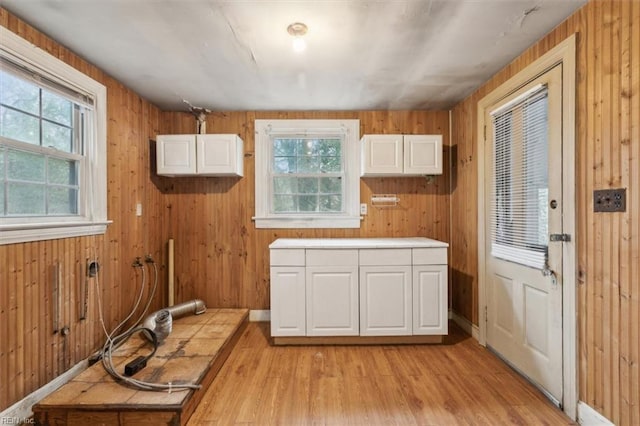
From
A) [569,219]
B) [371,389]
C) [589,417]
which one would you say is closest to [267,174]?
[371,389]

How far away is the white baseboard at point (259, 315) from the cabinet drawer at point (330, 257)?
1.09 m

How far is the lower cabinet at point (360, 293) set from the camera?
8.74 feet

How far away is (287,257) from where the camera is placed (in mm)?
2699

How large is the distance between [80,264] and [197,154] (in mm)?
1434

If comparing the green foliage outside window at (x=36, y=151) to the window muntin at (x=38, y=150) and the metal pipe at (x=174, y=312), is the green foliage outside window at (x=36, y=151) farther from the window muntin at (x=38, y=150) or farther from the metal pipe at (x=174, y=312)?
the metal pipe at (x=174, y=312)

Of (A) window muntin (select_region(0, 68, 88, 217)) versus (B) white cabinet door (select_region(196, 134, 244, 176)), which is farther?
(B) white cabinet door (select_region(196, 134, 244, 176))

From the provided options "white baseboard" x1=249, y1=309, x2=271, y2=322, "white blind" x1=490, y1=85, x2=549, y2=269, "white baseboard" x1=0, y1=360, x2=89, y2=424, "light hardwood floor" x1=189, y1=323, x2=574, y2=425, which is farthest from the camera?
"white baseboard" x1=249, y1=309, x2=271, y2=322

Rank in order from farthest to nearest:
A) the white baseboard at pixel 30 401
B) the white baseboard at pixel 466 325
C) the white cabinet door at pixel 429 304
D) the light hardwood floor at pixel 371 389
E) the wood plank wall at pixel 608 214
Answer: the white baseboard at pixel 466 325 → the white cabinet door at pixel 429 304 → the light hardwood floor at pixel 371 389 → the white baseboard at pixel 30 401 → the wood plank wall at pixel 608 214

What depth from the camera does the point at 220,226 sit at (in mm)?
3363

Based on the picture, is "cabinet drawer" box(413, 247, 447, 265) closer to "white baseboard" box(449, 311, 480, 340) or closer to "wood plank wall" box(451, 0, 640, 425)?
"white baseboard" box(449, 311, 480, 340)

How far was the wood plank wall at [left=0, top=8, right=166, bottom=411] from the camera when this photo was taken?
1688 mm

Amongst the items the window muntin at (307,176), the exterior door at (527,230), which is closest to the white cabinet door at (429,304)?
the exterior door at (527,230)

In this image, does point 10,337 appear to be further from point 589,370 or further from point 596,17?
point 596,17

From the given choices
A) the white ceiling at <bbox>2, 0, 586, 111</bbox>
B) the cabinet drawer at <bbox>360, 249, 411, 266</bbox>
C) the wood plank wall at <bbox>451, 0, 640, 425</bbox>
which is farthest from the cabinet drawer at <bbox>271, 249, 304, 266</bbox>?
the wood plank wall at <bbox>451, 0, 640, 425</bbox>
